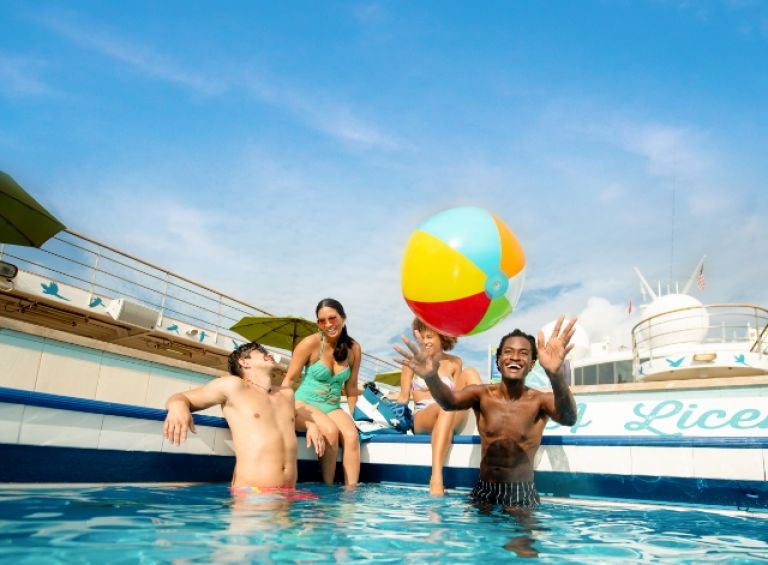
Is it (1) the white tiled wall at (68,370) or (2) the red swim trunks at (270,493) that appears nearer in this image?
(2) the red swim trunks at (270,493)

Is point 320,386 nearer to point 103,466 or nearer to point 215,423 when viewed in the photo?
point 215,423

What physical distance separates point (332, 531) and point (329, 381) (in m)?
2.68

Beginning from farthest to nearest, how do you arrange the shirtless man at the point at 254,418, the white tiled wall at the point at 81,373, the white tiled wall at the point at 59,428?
the white tiled wall at the point at 81,373, the shirtless man at the point at 254,418, the white tiled wall at the point at 59,428

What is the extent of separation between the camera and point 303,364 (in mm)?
4953

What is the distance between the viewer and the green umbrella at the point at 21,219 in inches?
292

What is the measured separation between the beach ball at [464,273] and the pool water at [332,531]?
123 centimetres

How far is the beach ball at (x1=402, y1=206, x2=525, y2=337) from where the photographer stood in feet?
12.0

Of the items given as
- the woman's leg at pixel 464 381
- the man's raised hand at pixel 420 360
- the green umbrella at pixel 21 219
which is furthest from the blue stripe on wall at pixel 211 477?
the green umbrella at pixel 21 219

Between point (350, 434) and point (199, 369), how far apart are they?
12.4 feet

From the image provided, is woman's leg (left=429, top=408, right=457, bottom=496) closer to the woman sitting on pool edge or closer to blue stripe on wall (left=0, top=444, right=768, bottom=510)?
the woman sitting on pool edge

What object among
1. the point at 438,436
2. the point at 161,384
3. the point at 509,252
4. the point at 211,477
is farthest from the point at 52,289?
the point at 509,252

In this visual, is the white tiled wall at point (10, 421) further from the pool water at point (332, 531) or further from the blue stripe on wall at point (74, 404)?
the pool water at point (332, 531)

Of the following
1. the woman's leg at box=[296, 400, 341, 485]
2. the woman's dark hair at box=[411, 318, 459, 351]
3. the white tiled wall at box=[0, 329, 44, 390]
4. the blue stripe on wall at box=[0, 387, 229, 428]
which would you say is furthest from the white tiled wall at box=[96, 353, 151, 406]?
the woman's dark hair at box=[411, 318, 459, 351]

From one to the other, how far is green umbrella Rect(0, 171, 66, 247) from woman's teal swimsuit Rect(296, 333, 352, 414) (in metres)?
5.31
